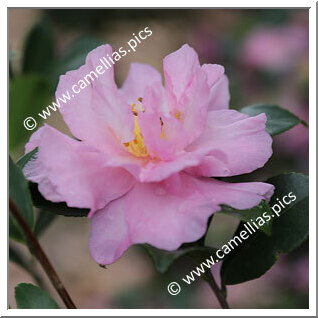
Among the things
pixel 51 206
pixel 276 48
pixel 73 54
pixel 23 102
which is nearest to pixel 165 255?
pixel 51 206

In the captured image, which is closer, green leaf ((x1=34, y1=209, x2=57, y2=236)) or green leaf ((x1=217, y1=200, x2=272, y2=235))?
green leaf ((x1=217, y1=200, x2=272, y2=235))

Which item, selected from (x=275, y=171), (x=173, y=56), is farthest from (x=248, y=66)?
(x=173, y=56)

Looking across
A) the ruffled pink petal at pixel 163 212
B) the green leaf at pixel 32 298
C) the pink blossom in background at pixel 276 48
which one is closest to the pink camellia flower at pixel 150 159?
the ruffled pink petal at pixel 163 212

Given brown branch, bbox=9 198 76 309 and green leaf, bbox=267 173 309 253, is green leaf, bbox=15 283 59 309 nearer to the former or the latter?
brown branch, bbox=9 198 76 309

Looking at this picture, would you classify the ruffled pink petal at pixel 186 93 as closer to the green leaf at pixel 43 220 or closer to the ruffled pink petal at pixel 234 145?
the ruffled pink petal at pixel 234 145

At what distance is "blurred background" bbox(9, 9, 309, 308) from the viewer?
1475mm

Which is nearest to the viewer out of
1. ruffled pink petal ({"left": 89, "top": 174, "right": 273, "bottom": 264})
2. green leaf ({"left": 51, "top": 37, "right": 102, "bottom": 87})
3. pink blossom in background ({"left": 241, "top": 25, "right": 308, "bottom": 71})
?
ruffled pink petal ({"left": 89, "top": 174, "right": 273, "bottom": 264})

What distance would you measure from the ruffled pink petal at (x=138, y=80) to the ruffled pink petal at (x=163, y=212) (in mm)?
232

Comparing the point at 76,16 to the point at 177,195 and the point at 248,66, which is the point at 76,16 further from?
the point at 177,195

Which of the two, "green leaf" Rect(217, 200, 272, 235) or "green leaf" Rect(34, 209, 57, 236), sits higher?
"green leaf" Rect(217, 200, 272, 235)

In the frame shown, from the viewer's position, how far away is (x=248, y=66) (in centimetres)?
245

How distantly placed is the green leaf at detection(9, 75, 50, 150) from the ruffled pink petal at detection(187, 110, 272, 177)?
56 centimetres

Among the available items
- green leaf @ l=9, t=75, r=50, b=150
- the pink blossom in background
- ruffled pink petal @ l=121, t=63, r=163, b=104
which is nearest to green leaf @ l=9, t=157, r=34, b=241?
ruffled pink petal @ l=121, t=63, r=163, b=104

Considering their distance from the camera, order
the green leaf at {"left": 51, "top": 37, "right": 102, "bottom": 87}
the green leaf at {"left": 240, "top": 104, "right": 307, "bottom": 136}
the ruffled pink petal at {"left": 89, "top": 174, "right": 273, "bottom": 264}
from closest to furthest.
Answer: the ruffled pink petal at {"left": 89, "top": 174, "right": 273, "bottom": 264}, the green leaf at {"left": 240, "top": 104, "right": 307, "bottom": 136}, the green leaf at {"left": 51, "top": 37, "right": 102, "bottom": 87}
